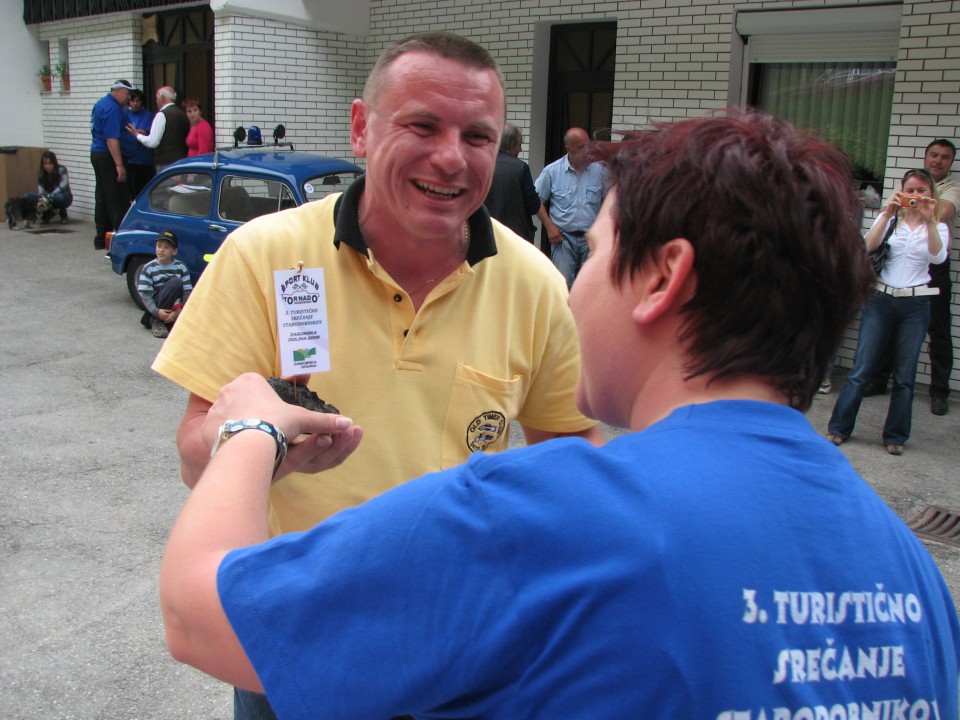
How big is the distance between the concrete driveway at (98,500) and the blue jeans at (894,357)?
0.20m

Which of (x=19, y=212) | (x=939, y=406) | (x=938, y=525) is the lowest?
(x=938, y=525)

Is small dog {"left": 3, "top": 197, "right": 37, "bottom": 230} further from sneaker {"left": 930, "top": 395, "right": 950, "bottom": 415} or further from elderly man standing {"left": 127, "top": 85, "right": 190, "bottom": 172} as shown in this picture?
sneaker {"left": 930, "top": 395, "right": 950, "bottom": 415}

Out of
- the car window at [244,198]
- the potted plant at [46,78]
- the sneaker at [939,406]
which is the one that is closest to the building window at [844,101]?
the sneaker at [939,406]

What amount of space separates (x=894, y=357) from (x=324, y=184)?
206 inches

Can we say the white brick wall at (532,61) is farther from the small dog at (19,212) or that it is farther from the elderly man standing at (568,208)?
the small dog at (19,212)

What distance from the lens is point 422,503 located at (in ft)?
3.30

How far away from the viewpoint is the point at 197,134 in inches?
496

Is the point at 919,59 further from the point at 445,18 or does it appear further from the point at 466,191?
the point at 466,191

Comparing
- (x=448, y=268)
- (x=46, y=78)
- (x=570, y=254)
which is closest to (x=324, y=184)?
(x=570, y=254)

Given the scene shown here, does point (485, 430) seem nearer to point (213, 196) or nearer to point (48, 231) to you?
point (213, 196)

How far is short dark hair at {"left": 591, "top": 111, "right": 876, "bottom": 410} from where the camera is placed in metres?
1.10

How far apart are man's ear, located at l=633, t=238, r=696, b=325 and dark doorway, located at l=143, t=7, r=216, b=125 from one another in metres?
14.3

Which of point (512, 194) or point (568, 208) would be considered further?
point (568, 208)

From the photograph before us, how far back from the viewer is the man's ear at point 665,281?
1104 mm
